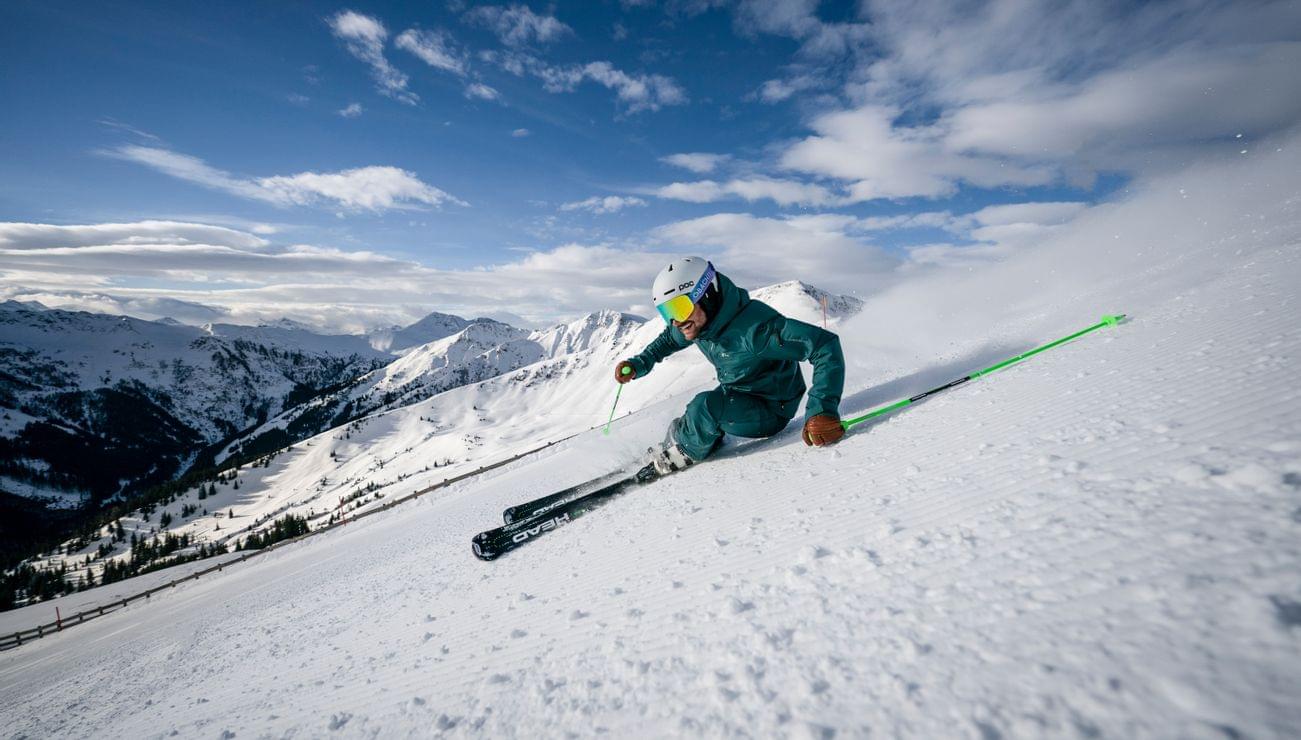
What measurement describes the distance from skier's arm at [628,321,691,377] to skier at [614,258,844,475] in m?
0.70

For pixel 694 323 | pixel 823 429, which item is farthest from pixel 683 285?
pixel 823 429

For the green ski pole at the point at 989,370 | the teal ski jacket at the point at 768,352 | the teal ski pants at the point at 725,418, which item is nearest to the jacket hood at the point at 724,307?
the teal ski jacket at the point at 768,352

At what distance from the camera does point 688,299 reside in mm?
5098

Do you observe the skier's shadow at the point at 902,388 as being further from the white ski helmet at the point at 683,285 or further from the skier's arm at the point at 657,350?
the white ski helmet at the point at 683,285

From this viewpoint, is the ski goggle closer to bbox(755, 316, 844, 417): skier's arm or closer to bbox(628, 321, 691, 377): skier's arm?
bbox(755, 316, 844, 417): skier's arm

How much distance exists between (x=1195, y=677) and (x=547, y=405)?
632 ft

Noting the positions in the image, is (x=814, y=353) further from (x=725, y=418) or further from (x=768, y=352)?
(x=725, y=418)

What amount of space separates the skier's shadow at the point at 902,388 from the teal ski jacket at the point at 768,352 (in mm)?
707

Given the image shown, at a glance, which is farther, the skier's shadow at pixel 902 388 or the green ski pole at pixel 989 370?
the skier's shadow at pixel 902 388

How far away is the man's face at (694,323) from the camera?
514 centimetres

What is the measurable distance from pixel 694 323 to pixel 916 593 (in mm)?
3615

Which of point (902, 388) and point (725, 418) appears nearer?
point (725, 418)

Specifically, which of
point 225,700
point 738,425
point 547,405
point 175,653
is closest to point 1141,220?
point 738,425

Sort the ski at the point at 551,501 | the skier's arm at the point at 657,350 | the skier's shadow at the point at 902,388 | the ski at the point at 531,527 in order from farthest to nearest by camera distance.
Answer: the skier's arm at the point at 657,350 < the ski at the point at 551,501 < the skier's shadow at the point at 902,388 < the ski at the point at 531,527
